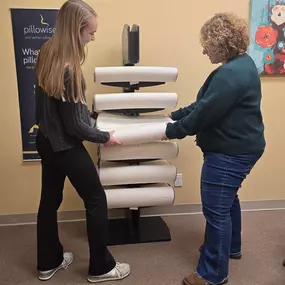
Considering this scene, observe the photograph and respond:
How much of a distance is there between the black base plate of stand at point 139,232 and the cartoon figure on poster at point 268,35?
4.36 ft

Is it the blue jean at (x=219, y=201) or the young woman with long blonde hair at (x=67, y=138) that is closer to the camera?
the young woman with long blonde hair at (x=67, y=138)

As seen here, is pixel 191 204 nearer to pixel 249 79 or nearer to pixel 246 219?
pixel 246 219

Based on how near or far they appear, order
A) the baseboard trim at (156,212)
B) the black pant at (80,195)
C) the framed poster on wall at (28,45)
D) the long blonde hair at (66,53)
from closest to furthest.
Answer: the long blonde hair at (66,53) → the black pant at (80,195) → the framed poster on wall at (28,45) → the baseboard trim at (156,212)

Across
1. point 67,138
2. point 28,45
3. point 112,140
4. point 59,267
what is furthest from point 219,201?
point 28,45

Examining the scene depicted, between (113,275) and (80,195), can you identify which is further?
(113,275)

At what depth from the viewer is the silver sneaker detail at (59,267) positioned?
1844 mm

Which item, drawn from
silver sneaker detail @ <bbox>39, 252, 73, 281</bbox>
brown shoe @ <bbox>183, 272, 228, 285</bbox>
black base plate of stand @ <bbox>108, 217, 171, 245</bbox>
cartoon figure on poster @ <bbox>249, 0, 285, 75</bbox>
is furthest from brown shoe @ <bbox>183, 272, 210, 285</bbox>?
cartoon figure on poster @ <bbox>249, 0, 285, 75</bbox>

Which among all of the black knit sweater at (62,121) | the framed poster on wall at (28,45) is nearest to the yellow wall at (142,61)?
the framed poster on wall at (28,45)

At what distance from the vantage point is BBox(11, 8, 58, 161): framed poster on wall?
2.22 metres

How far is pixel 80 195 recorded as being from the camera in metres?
1.69

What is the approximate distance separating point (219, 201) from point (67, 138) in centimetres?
78

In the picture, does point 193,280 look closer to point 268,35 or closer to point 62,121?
point 62,121

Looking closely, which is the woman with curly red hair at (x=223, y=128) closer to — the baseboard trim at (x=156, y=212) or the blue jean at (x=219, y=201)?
the blue jean at (x=219, y=201)

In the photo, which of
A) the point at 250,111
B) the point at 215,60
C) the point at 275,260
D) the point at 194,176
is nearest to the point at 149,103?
the point at 215,60
